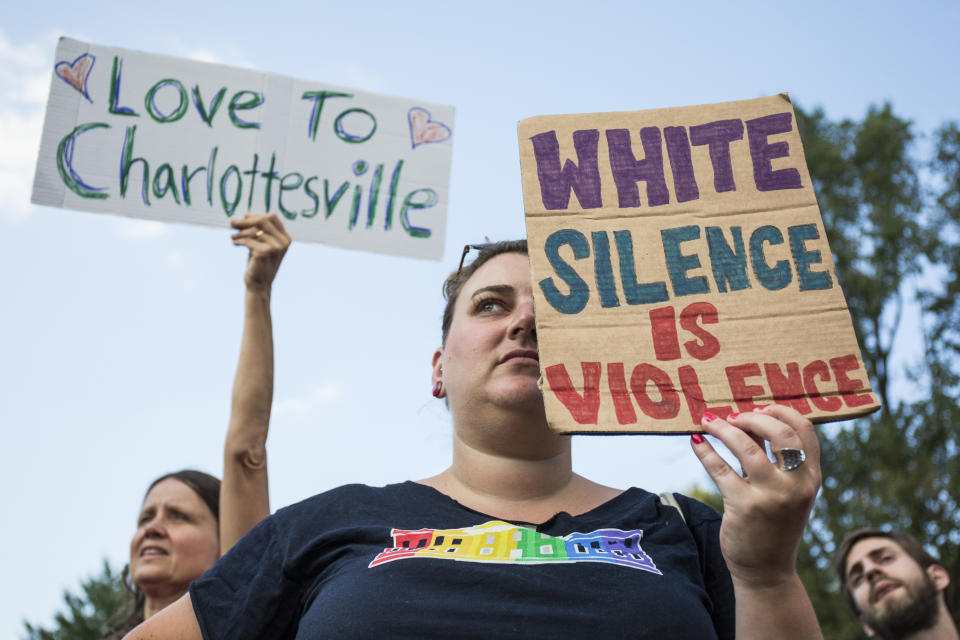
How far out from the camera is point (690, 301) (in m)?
1.83

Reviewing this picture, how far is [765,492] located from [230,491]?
1709 millimetres

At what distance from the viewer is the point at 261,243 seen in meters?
3.06

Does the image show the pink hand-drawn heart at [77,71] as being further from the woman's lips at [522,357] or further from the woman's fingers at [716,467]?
the woman's fingers at [716,467]

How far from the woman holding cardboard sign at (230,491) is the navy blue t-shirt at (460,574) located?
77 centimetres

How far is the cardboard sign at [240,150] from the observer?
331 centimetres

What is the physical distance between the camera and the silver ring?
1523 mm

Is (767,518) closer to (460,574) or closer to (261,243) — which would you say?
(460,574)

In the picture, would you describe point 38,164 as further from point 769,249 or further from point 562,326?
point 769,249

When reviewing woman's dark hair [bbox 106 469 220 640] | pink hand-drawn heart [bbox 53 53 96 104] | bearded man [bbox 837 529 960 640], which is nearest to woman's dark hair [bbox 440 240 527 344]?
woman's dark hair [bbox 106 469 220 640]

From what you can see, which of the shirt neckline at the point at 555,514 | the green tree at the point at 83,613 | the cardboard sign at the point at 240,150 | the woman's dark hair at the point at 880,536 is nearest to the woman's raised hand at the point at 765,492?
the shirt neckline at the point at 555,514

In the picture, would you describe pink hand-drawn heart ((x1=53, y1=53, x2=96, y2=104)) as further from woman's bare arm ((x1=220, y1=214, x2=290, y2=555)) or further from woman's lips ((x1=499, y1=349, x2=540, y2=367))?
woman's lips ((x1=499, y1=349, x2=540, y2=367))

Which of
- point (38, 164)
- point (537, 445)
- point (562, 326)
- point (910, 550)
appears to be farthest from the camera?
point (910, 550)

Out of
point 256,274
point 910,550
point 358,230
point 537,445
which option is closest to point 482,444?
point 537,445

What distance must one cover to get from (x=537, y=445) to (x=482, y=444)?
0.13m
